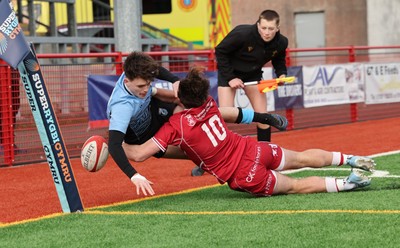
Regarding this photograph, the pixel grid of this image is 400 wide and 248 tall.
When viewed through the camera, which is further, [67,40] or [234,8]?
[234,8]

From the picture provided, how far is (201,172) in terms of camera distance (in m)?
11.0

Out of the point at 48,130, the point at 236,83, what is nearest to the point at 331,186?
the point at 236,83

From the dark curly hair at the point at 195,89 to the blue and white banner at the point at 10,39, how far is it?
1.48 meters

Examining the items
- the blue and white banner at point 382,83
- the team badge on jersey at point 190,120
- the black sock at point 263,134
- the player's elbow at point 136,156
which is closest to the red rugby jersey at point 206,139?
the team badge on jersey at point 190,120

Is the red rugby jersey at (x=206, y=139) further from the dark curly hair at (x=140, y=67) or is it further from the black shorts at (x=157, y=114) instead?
the black shorts at (x=157, y=114)

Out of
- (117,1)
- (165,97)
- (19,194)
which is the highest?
(117,1)

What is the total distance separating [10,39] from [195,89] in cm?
167

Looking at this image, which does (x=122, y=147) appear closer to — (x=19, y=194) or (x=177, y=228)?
(x=177, y=228)

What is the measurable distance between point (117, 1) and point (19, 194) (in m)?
5.29

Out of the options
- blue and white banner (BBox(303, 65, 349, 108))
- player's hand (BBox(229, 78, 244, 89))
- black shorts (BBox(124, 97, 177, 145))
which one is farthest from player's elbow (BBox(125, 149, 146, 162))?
blue and white banner (BBox(303, 65, 349, 108))

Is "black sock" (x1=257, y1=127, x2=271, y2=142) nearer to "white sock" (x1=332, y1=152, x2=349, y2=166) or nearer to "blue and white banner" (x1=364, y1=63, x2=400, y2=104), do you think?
"white sock" (x1=332, y1=152, x2=349, y2=166)

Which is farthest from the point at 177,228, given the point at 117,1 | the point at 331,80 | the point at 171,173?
the point at 331,80

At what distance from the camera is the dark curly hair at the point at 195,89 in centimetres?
835

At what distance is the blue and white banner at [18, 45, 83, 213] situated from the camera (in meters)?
7.82
